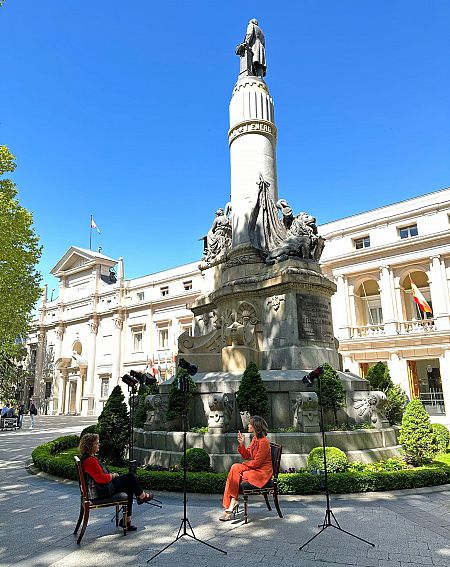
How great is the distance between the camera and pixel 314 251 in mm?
13008

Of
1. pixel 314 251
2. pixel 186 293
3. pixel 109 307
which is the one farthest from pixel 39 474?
pixel 109 307

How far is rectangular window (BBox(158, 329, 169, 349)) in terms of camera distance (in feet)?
161

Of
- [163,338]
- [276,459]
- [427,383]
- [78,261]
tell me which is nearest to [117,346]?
[163,338]

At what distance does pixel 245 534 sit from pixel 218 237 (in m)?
10.3

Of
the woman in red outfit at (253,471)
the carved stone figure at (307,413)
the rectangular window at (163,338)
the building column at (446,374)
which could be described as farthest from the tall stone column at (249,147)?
the rectangular window at (163,338)

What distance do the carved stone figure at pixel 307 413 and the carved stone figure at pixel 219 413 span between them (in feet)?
4.81

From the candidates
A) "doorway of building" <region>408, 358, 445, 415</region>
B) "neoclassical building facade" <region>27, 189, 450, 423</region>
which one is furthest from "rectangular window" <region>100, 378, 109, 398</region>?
"doorway of building" <region>408, 358, 445, 415</region>

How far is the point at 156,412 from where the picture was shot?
1070cm

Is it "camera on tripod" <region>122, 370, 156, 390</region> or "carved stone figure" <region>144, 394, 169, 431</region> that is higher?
"camera on tripod" <region>122, 370, 156, 390</region>

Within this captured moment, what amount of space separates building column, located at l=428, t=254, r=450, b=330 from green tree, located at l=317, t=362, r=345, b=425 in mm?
24048

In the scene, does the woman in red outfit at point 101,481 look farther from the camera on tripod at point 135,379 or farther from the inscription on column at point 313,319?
the inscription on column at point 313,319

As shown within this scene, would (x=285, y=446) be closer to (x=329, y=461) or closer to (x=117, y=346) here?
(x=329, y=461)

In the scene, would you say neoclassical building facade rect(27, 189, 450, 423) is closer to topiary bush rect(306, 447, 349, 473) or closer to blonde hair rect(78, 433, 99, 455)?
topiary bush rect(306, 447, 349, 473)

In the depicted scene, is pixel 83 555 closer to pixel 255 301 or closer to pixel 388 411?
pixel 255 301
